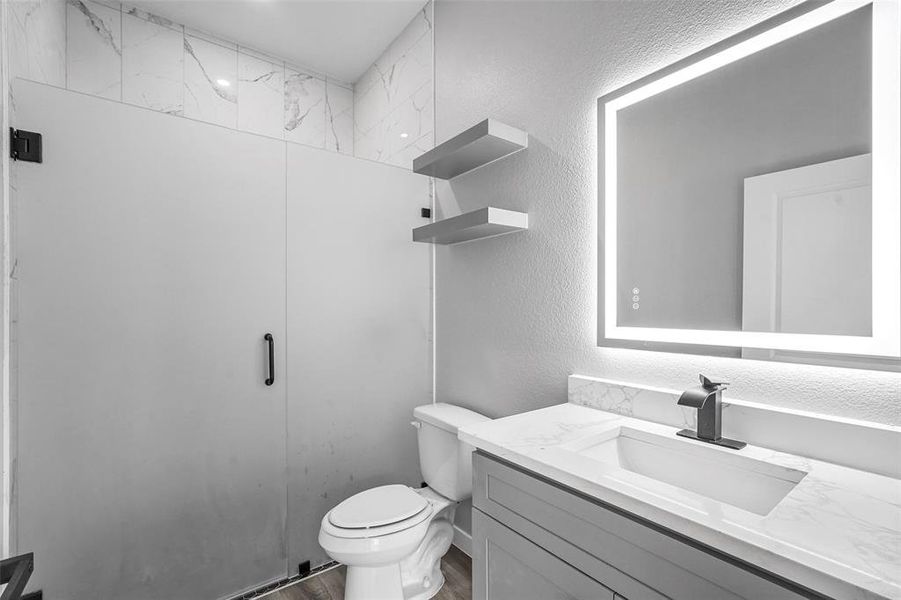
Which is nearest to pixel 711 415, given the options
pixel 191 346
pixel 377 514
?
pixel 377 514

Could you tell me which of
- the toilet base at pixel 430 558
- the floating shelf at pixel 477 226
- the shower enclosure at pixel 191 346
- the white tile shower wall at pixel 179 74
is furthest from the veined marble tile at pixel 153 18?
the toilet base at pixel 430 558

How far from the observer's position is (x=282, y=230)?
1.88 metres

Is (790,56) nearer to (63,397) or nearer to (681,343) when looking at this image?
(681,343)

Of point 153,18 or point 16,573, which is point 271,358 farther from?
point 153,18

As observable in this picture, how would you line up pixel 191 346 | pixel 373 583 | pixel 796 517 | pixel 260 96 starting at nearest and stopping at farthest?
pixel 796 517, pixel 373 583, pixel 191 346, pixel 260 96

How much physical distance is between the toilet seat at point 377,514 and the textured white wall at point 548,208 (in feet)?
1.66

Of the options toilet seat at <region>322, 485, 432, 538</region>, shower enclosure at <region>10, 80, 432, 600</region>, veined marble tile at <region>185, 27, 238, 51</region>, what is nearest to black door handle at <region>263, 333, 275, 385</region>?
shower enclosure at <region>10, 80, 432, 600</region>

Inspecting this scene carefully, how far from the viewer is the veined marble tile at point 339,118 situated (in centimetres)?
299

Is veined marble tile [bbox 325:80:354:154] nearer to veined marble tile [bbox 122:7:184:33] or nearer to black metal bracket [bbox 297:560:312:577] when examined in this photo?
veined marble tile [bbox 122:7:184:33]

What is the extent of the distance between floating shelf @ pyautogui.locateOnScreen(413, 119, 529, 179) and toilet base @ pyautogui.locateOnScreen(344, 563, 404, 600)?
5.32 ft

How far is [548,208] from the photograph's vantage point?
5.35 ft

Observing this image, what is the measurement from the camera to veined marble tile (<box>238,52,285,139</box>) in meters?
2.66

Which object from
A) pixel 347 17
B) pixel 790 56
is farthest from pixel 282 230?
pixel 790 56

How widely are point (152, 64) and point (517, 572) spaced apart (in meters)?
2.98
